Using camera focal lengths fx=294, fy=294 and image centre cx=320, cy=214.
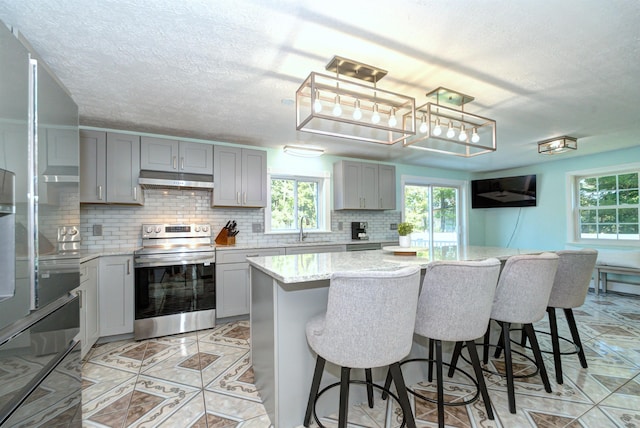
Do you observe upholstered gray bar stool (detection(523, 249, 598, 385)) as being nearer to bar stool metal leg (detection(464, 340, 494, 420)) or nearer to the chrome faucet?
bar stool metal leg (detection(464, 340, 494, 420))

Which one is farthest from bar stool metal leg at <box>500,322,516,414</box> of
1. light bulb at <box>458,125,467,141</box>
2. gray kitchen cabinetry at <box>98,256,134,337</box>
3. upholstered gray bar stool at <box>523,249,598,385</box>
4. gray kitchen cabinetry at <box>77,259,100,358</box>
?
gray kitchen cabinetry at <box>98,256,134,337</box>

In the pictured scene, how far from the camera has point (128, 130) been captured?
3.49m

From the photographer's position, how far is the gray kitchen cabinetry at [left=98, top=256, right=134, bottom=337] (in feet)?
9.62

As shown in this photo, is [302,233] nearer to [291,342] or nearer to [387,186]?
[387,186]

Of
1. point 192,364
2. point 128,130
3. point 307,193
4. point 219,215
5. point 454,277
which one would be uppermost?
point 128,130

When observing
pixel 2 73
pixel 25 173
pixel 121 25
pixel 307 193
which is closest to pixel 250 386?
pixel 25 173

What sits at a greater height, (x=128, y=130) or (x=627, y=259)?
(x=128, y=130)

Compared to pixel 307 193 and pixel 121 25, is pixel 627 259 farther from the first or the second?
pixel 121 25

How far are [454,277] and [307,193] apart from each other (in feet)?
11.1

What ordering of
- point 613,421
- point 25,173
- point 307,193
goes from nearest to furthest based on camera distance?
point 25,173 < point 613,421 < point 307,193

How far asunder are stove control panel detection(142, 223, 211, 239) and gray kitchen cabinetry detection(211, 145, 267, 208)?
352 millimetres

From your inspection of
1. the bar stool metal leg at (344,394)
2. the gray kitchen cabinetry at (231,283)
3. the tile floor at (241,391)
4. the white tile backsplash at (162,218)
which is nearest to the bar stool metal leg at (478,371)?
the tile floor at (241,391)

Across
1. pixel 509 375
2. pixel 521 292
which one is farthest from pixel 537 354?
pixel 521 292

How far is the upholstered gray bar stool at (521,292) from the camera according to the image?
1.85 meters
